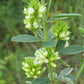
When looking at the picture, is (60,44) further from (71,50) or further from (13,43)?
(13,43)

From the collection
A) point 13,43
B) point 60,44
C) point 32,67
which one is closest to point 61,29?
point 60,44

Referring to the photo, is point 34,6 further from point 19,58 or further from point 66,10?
point 66,10

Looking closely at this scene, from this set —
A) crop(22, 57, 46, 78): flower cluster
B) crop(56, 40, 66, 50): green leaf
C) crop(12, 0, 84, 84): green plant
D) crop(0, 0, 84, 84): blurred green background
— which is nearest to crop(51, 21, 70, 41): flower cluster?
crop(12, 0, 84, 84): green plant

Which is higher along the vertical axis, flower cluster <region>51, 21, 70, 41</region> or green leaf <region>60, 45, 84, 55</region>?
flower cluster <region>51, 21, 70, 41</region>

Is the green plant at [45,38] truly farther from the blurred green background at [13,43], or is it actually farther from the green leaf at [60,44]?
the blurred green background at [13,43]

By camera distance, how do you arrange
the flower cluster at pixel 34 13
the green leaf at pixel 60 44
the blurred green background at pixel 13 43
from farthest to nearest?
the blurred green background at pixel 13 43
the green leaf at pixel 60 44
the flower cluster at pixel 34 13

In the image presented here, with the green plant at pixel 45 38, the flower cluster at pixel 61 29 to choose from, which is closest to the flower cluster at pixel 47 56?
the green plant at pixel 45 38

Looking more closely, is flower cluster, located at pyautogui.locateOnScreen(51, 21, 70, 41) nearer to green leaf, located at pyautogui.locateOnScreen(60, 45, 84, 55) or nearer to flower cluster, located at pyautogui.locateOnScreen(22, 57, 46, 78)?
green leaf, located at pyautogui.locateOnScreen(60, 45, 84, 55)

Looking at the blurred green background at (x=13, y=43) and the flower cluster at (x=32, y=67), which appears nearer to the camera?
the flower cluster at (x=32, y=67)

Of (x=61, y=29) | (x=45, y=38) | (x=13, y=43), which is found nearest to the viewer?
(x=61, y=29)

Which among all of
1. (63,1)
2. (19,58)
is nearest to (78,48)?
(19,58)

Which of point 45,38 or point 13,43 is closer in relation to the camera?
point 45,38
